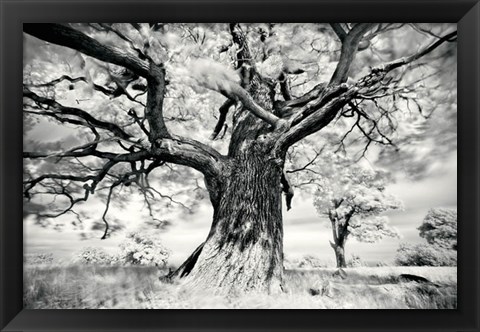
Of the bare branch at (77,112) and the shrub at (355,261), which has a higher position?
the bare branch at (77,112)

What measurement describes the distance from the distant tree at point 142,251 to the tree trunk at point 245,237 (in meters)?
0.12

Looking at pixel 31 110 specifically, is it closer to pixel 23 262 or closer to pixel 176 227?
pixel 23 262

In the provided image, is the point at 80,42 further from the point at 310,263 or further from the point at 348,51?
the point at 310,263

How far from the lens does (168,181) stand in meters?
1.85

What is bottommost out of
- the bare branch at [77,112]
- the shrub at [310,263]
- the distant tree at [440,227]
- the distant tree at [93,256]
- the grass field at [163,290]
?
the grass field at [163,290]

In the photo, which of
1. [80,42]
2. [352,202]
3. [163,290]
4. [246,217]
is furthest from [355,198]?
[80,42]

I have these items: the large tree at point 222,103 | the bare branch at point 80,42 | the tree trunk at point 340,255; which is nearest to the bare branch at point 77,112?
the large tree at point 222,103

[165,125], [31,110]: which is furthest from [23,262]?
[165,125]

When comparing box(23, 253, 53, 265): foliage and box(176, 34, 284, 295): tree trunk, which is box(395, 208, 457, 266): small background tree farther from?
box(23, 253, 53, 265): foliage

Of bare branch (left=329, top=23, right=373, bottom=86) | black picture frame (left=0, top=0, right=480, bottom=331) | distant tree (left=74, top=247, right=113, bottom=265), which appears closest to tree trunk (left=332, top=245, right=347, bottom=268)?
black picture frame (left=0, top=0, right=480, bottom=331)

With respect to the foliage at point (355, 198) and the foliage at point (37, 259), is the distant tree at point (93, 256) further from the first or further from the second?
the foliage at point (355, 198)
